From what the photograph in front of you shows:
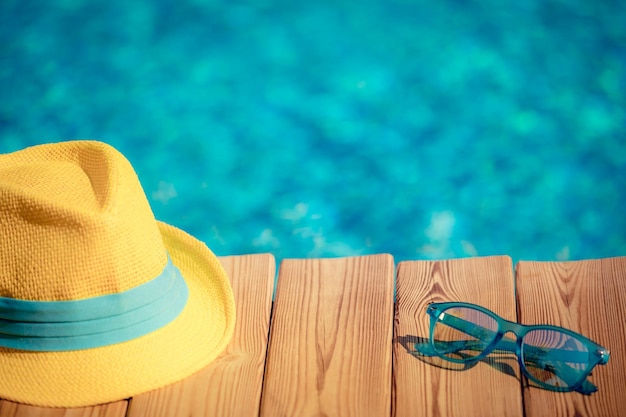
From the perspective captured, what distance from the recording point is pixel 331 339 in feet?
5.60

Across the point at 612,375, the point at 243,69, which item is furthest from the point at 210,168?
the point at 612,375

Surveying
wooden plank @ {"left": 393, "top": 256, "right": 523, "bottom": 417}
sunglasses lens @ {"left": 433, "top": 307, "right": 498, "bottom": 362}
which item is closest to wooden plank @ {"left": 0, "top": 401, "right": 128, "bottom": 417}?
wooden plank @ {"left": 393, "top": 256, "right": 523, "bottom": 417}

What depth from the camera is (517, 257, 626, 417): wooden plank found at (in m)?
1.51

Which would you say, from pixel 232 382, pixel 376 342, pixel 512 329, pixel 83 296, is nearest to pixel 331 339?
pixel 376 342

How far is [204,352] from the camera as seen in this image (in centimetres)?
165

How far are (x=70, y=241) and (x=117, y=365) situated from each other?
0.83 feet

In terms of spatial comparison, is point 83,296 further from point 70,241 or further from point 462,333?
point 462,333

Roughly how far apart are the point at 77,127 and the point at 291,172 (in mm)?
861

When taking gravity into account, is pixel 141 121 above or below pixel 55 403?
above

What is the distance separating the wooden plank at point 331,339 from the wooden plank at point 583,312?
295 millimetres

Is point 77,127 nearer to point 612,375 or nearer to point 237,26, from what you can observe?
point 237,26

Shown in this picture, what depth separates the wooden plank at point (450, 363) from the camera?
1539 mm

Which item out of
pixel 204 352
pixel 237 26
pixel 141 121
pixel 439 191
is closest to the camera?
pixel 204 352

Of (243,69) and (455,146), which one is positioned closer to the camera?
(455,146)
